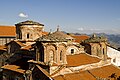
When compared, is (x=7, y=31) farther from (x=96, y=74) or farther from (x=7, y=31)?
(x=96, y=74)

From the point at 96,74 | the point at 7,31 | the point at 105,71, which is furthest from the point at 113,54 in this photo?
the point at 7,31

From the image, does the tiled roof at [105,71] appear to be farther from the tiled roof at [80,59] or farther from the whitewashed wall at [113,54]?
the whitewashed wall at [113,54]

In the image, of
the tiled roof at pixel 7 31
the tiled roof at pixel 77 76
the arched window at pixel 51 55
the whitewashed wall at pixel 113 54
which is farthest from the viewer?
the tiled roof at pixel 7 31

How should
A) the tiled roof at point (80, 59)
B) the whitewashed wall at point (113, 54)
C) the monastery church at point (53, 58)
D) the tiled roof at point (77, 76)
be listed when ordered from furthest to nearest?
the whitewashed wall at point (113, 54), the tiled roof at point (80, 59), the monastery church at point (53, 58), the tiled roof at point (77, 76)

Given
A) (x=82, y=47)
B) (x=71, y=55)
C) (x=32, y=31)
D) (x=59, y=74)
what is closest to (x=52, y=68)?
(x=59, y=74)

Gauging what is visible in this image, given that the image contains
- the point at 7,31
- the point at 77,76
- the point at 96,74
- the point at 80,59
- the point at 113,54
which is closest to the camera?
the point at 77,76

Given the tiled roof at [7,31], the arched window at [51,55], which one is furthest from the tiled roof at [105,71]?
the tiled roof at [7,31]

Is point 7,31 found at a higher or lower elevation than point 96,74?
higher

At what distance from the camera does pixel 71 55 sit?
28.5 meters

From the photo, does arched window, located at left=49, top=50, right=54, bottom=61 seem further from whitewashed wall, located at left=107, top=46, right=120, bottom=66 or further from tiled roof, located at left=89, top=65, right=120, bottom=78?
whitewashed wall, located at left=107, top=46, right=120, bottom=66

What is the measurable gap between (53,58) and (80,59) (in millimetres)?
4618

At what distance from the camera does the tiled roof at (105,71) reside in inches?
1000

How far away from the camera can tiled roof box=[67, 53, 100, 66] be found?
1006 inches

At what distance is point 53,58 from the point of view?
2377 centimetres
